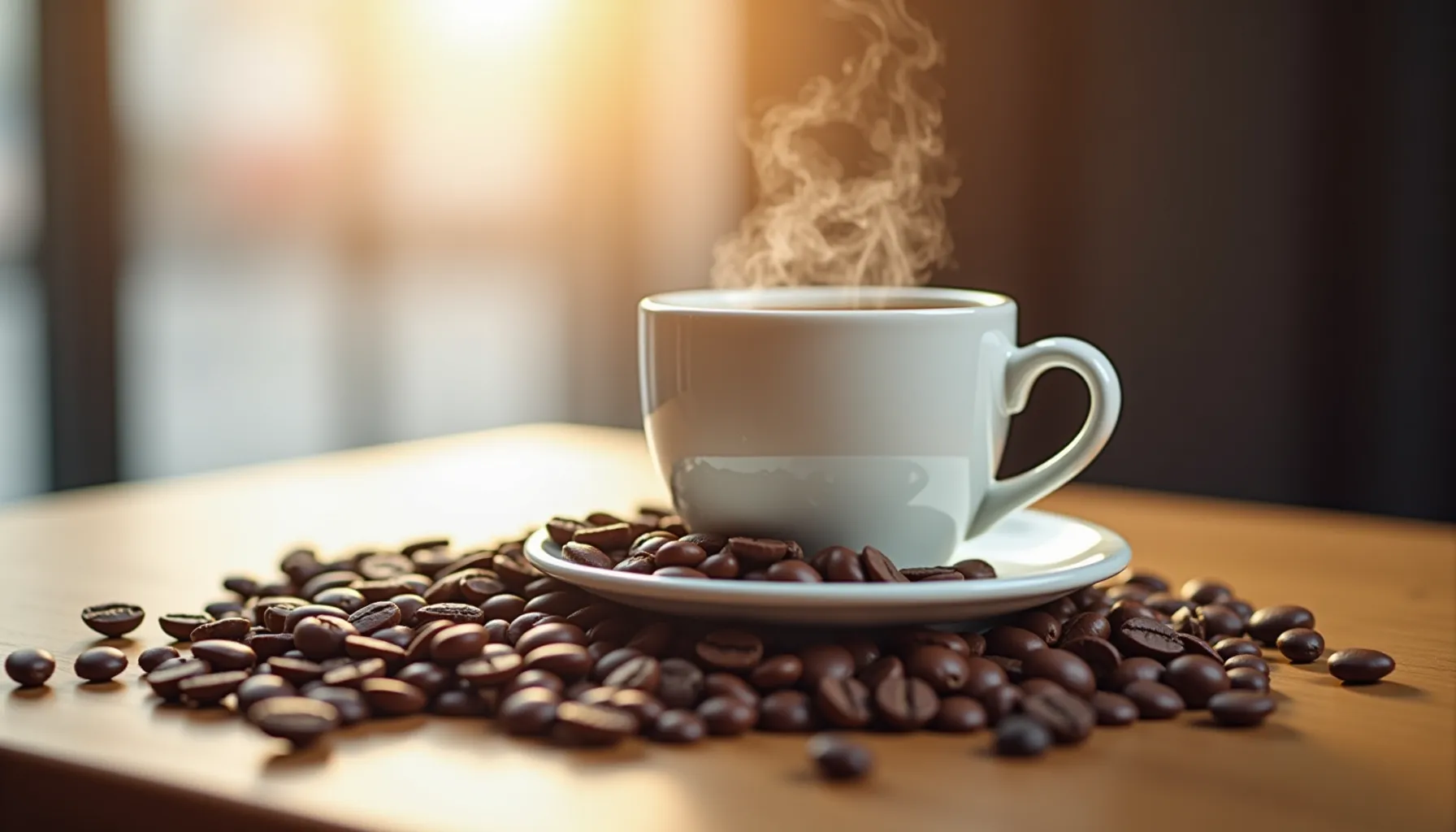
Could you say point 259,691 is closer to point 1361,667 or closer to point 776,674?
point 776,674

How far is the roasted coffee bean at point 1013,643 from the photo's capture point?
82 cm

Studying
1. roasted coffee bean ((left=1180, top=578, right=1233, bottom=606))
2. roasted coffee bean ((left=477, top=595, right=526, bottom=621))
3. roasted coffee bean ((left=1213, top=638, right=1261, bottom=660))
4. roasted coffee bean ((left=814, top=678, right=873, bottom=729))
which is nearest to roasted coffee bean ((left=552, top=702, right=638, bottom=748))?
roasted coffee bean ((left=814, top=678, right=873, bottom=729))

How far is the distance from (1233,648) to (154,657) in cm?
68

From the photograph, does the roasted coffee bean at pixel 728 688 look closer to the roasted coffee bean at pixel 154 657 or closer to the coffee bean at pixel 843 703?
the coffee bean at pixel 843 703

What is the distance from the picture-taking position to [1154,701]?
76cm

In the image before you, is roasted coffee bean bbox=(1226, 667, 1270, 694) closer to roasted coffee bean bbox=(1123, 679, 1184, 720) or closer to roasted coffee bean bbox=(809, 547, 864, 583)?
roasted coffee bean bbox=(1123, 679, 1184, 720)

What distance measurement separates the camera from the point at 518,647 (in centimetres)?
82

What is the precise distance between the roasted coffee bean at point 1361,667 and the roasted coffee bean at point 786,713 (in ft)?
1.13

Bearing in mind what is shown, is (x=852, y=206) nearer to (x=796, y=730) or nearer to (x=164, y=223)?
(x=796, y=730)

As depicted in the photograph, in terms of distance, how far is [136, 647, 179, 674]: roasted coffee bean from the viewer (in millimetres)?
857

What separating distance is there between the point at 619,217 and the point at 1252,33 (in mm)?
2121

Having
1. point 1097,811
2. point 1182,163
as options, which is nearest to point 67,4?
point 1182,163

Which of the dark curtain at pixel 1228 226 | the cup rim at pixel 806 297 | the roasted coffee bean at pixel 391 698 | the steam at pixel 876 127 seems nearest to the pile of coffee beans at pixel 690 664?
the roasted coffee bean at pixel 391 698

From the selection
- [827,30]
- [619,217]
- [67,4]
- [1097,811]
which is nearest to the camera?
[1097,811]
